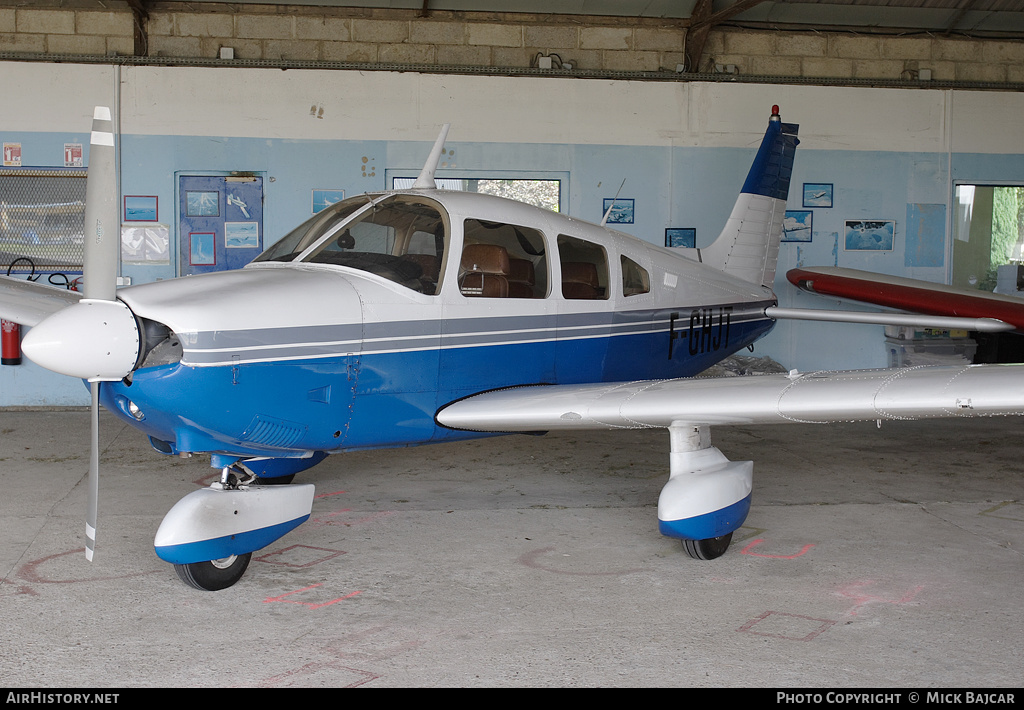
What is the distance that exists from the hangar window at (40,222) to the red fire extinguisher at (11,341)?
1.81 ft

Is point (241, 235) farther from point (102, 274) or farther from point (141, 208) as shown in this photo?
point (102, 274)

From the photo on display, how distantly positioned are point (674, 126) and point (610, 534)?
5.94m

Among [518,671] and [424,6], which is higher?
[424,6]

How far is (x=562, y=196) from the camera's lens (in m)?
9.17

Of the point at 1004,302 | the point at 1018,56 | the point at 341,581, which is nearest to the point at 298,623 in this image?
the point at 341,581

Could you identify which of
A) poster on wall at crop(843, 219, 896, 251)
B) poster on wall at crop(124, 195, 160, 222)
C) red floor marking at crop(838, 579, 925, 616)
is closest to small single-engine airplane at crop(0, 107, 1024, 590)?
red floor marking at crop(838, 579, 925, 616)

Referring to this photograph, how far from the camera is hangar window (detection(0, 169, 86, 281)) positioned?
8.52 meters

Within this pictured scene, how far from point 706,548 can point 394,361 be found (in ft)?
5.59

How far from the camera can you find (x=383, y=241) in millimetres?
4316

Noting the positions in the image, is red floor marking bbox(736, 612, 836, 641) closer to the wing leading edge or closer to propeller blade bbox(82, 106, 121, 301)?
the wing leading edge

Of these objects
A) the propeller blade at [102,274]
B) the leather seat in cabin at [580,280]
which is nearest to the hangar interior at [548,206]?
the propeller blade at [102,274]

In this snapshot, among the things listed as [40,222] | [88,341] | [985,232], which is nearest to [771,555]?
[88,341]

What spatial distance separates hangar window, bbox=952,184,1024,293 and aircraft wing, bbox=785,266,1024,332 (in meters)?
2.20

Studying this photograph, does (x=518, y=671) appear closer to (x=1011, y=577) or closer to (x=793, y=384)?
(x=793, y=384)
